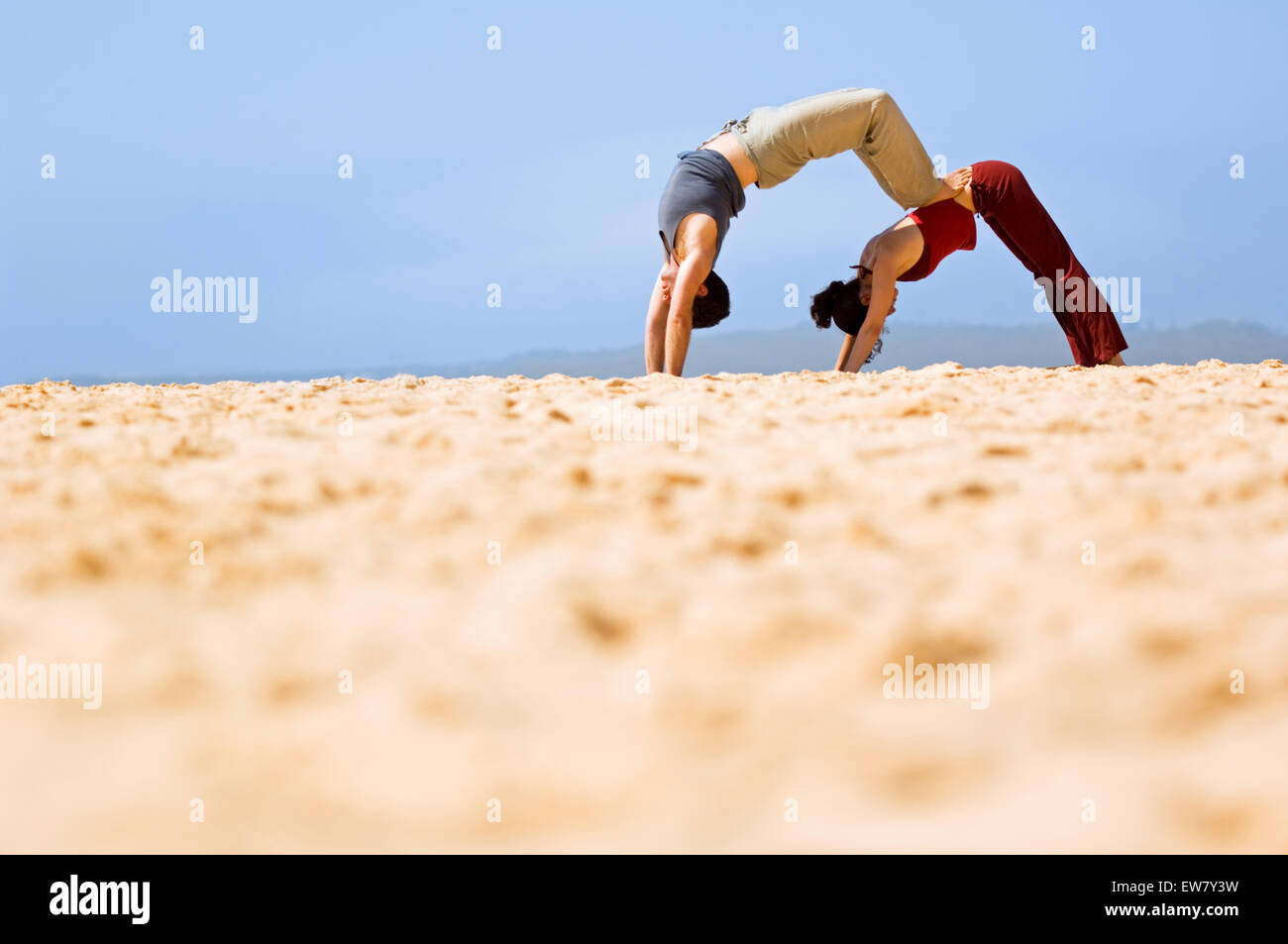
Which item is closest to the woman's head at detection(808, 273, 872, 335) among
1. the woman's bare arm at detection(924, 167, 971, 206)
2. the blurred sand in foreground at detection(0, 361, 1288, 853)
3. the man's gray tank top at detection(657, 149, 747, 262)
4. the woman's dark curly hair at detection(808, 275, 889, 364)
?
the woman's dark curly hair at detection(808, 275, 889, 364)

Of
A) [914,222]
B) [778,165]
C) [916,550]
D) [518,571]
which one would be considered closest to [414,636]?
[518,571]

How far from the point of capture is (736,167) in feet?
14.0

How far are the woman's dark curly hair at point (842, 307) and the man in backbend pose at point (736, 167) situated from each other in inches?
20.4

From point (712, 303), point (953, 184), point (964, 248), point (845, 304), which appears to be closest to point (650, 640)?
point (712, 303)

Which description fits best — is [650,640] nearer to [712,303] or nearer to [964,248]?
[712,303]

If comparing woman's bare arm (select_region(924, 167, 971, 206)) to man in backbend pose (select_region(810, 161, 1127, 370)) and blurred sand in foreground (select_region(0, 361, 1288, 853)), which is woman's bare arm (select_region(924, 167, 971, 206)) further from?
blurred sand in foreground (select_region(0, 361, 1288, 853))

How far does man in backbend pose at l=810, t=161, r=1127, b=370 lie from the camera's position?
179 inches

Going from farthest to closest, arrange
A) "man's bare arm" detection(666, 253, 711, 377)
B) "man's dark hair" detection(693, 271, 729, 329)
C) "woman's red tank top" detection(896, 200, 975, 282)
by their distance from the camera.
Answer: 1. "woman's red tank top" detection(896, 200, 975, 282)
2. "man's dark hair" detection(693, 271, 729, 329)
3. "man's bare arm" detection(666, 253, 711, 377)

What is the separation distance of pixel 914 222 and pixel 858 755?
3854 mm

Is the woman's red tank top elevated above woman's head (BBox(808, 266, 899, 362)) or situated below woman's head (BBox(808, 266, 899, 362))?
above

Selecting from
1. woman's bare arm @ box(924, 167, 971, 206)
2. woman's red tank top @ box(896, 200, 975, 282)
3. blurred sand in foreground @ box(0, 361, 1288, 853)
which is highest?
woman's bare arm @ box(924, 167, 971, 206)

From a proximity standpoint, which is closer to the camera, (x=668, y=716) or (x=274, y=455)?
(x=668, y=716)

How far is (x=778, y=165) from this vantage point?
4293 mm
